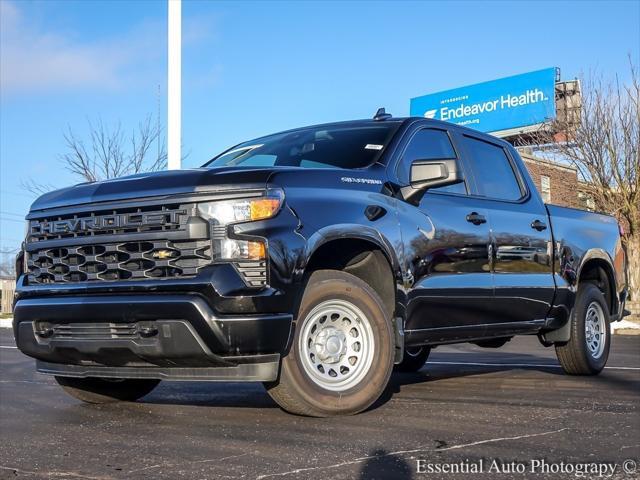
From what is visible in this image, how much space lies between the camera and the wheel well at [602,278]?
7.63 m

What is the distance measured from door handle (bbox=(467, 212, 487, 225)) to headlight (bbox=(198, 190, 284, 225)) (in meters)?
1.93

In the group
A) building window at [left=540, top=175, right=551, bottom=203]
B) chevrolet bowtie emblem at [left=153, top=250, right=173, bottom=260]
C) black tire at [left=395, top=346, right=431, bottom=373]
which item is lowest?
black tire at [left=395, top=346, right=431, bottom=373]

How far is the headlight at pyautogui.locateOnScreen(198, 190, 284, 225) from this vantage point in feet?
14.5

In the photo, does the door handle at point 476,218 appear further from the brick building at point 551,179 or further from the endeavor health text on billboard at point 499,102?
the endeavor health text on billboard at point 499,102

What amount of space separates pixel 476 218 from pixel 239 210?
2168 mm

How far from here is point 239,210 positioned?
4.45 meters

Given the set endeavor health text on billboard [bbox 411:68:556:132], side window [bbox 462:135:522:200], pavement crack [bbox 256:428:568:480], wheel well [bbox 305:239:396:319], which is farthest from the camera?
endeavor health text on billboard [bbox 411:68:556:132]

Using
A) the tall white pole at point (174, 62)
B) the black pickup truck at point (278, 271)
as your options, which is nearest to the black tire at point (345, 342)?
the black pickup truck at point (278, 271)

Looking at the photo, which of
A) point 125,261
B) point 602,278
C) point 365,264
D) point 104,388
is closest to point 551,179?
point 602,278

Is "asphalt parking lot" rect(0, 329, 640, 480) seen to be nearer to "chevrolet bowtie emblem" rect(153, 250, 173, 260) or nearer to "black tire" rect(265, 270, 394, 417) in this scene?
"black tire" rect(265, 270, 394, 417)

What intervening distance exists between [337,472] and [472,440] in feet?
3.09

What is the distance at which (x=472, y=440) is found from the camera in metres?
4.00

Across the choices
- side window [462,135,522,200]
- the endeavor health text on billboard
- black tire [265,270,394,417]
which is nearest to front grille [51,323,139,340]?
black tire [265,270,394,417]

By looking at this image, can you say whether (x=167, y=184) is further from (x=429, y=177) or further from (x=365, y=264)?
(x=429, y=177)
